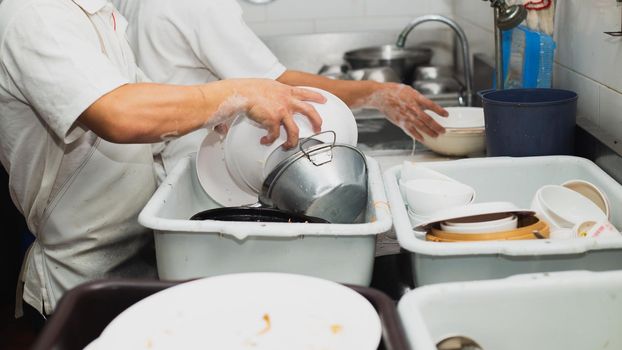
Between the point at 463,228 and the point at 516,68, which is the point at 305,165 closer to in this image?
the point at 463,228

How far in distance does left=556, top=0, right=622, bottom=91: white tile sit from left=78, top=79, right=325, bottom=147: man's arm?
0.63 meters

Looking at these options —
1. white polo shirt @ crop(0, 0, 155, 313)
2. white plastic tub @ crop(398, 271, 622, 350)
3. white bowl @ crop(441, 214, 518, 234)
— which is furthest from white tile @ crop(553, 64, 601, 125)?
white polo shirt @ crop(0, 0, 155, 313)

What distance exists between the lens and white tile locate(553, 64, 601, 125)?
1.57 m

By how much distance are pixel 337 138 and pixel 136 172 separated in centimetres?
51

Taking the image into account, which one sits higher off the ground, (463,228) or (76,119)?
(76,119)

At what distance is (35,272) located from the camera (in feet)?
5.44

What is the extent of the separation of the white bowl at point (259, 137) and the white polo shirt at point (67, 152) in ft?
0.81

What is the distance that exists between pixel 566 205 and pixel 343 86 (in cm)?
88

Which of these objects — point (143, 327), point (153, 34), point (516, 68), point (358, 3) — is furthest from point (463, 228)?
point (358, 3)

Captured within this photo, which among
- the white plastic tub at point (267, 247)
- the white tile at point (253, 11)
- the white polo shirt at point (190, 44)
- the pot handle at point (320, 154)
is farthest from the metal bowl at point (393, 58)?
the white plastic tub at point (267, 247)

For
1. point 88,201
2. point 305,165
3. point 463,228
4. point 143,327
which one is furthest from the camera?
point 88,201

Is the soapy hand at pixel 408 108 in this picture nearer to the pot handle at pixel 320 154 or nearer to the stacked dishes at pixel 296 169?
the stacked dishes at pixel 296 169

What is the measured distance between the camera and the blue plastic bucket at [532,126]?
56.2 inches

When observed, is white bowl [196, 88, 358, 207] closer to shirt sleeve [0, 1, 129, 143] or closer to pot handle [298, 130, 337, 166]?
pot handle [298, 130, 337, 166]
